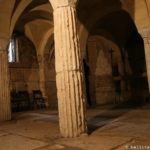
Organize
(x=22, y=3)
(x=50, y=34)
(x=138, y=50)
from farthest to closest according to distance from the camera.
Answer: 1. (x=138, y=50)
2. (x=50, y=34)
3. (x=22, y=3)

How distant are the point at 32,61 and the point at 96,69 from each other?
13.3ft

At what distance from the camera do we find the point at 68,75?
447cm

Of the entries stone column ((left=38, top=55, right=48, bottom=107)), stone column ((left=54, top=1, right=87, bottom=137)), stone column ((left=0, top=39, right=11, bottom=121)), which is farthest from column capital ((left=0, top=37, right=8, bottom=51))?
stone column ((left=38, top=55, right=48, bottom=107))

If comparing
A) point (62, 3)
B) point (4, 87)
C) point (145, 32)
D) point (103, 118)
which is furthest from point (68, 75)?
point (145, 32)

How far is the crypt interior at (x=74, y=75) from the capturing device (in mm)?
4434

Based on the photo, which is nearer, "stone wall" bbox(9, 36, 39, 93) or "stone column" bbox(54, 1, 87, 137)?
"stone column" bbox(54, 1, 87, 137)

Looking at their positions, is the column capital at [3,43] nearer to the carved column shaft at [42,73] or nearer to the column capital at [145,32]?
the column capital at [145,32]

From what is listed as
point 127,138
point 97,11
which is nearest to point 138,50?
point 97,11

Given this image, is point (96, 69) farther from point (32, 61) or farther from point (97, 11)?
point (97, 11)

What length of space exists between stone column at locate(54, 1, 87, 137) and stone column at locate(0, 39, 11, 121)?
412 centimetres

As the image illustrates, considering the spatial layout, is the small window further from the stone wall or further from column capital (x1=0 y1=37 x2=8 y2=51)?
column capital (x1=0 y1=37 x2=8 y2=51)

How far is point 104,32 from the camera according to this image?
45.2ft

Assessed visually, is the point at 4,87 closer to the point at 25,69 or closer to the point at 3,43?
the point at 3,43

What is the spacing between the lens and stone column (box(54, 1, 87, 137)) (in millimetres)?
4418
